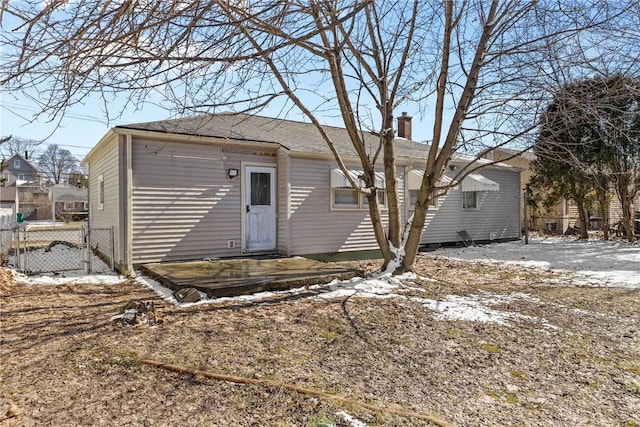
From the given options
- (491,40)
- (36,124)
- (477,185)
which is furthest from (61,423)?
(477,185)

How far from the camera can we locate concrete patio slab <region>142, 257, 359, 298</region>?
5727 millimetres

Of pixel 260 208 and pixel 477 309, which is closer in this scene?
pixel 477 309

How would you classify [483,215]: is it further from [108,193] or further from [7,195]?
[7,195]

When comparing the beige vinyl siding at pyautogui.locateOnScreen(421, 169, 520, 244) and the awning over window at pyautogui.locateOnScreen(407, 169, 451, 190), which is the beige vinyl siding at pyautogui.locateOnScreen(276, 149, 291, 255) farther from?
the beige vinyl siding at pyautogui.locateOnScreen(421, 169, 520, 244)

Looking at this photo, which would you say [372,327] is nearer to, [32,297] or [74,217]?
[32,297]

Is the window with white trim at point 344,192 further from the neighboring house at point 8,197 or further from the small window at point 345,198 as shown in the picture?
the neighboring house at point 8,197

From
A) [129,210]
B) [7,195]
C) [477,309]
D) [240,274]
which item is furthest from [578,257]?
[7,195]

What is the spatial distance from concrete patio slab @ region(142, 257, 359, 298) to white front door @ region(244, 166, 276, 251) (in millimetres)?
1130

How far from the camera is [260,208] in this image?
9383 millimetres

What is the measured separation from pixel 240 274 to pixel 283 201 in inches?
122

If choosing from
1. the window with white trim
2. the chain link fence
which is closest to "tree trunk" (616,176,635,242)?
the window with white trim

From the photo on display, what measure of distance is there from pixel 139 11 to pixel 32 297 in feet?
14.5

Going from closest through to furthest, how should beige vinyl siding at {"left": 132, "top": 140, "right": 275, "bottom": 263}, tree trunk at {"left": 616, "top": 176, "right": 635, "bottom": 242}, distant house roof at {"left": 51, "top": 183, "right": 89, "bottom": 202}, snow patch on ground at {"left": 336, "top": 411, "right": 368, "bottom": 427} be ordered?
snow patch on ground at {"left": 336, "top": 411, "right": 368, "bottom": 427}, beige vinyl siding at {"left": 132, "top": 140, "right": 275, "bottom": 263}, tree trunk at {"left": 616, "top": 176, "right": 635, "bottom": 242}, distant house roof at {"left": 51, "top": 183, "right": 89, "bottom": 202}

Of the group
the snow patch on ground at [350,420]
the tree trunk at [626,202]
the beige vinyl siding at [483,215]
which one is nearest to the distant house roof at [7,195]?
the beige vinyl siding at [483,215]
